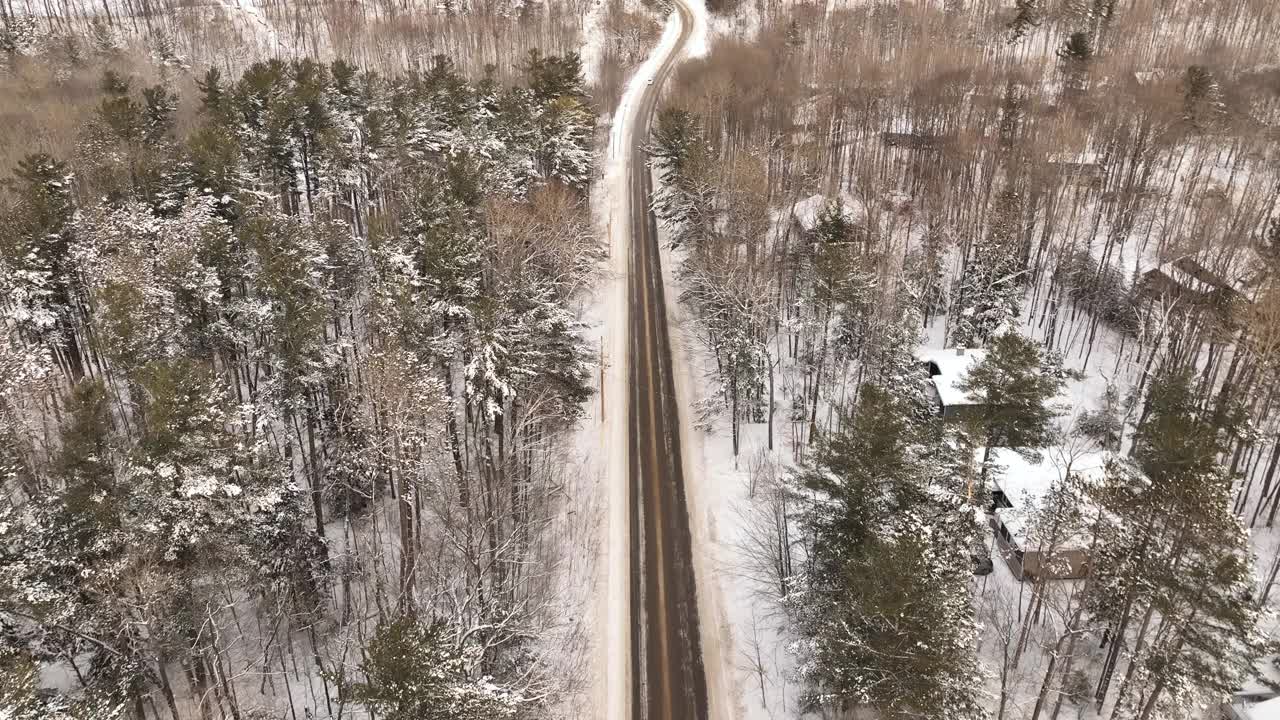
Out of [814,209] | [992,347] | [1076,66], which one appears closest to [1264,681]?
[992,347]

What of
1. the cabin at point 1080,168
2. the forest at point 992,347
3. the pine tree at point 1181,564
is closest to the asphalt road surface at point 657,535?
the forest at point 992,347

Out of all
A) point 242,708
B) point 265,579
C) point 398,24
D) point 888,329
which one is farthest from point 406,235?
point 398,24

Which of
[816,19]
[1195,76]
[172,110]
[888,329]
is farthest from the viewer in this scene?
[816,19]

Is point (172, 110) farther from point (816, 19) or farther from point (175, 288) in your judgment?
point (816, 19)

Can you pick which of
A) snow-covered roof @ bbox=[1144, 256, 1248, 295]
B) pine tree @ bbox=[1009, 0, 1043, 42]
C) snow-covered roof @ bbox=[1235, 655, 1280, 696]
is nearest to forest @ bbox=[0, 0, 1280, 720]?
snow-covered roof @ bbox=[1235, 655, 1280, 696]

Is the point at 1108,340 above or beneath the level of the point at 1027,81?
beneath

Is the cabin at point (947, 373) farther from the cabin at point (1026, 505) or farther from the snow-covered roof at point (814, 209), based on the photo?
the snow-covered roof at point (814, 209)

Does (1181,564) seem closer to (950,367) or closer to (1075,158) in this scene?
(950,367)
